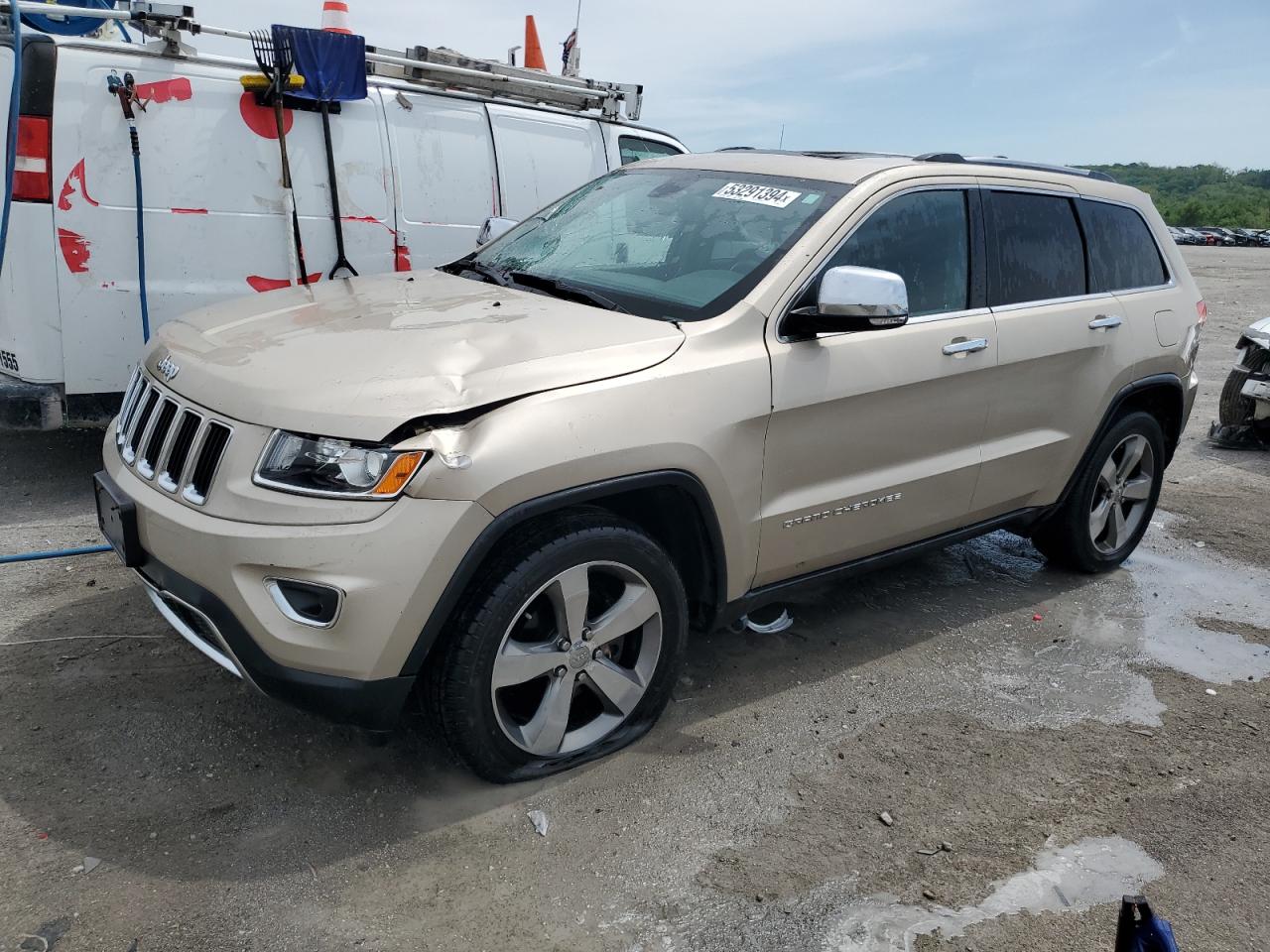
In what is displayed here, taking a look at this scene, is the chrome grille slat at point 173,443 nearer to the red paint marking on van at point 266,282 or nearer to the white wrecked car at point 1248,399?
the red paint marking on van at point 266,282

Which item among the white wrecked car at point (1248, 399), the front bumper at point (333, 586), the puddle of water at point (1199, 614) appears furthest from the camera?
the white wrecked car at point (1248, 399)

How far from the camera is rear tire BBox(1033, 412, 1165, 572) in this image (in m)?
4.79

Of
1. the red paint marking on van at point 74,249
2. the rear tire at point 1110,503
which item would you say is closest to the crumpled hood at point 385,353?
the red paint marking on van at point 74,249

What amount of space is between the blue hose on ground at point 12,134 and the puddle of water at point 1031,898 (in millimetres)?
4684

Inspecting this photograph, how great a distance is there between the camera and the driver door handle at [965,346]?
385 centimetres

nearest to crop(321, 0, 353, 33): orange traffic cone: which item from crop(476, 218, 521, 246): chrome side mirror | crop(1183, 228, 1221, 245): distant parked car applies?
crop(476, 218, 521, 246): chrome side mirror

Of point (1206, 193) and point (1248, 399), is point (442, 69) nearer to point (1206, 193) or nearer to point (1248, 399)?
point (1248, 399)

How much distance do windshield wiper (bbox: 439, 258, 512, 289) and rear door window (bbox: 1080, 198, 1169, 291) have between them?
254cm

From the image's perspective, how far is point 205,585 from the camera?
2.71 metres

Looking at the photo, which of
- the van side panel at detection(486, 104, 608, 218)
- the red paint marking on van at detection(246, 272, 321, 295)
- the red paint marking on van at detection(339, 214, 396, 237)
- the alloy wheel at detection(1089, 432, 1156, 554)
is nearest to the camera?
the alloy wheel at detection(1089, 432, 1156, 554)

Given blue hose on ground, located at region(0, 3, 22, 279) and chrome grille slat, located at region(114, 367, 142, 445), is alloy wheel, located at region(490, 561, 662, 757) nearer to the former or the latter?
chrome grille slat, located at region(114, 367, 142, 445)

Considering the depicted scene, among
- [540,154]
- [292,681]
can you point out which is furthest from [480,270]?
[540,154]

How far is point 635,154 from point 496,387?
204 inches

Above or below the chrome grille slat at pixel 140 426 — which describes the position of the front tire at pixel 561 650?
below
